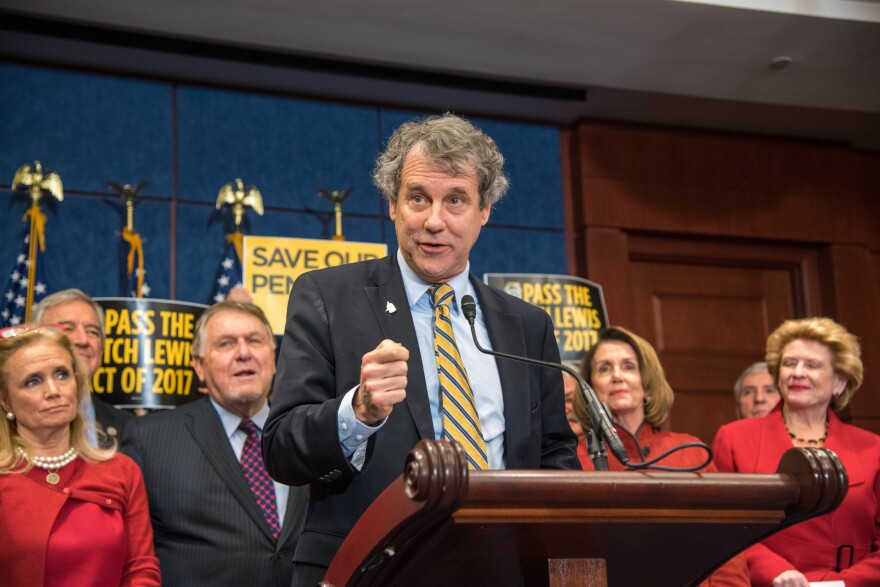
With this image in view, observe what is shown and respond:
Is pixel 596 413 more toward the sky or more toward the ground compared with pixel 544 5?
more toward the ground

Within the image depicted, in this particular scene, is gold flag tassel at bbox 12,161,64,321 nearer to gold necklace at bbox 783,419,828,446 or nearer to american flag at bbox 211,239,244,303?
american flag at bbox 211,239,244,303

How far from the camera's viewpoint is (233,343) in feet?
11.4

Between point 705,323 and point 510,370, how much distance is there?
450 centimetres

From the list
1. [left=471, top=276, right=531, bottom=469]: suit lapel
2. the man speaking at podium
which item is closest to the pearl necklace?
the man speaking at podium

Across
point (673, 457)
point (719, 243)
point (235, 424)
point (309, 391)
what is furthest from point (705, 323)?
point (309, 391)

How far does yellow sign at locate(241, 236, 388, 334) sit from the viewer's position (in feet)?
15.5

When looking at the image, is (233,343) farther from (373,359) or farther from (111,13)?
(373,359)

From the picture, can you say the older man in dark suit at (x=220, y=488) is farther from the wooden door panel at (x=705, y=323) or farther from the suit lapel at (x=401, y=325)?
the wooden door panel at (x=705, y=323)

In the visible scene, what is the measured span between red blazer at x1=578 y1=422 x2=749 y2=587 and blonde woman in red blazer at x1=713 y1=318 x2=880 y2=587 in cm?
13

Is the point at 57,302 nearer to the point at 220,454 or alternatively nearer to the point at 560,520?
the point at 220,454

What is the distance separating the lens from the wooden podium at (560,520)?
1.06 meters

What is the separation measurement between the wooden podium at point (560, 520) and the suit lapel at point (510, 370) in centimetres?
29

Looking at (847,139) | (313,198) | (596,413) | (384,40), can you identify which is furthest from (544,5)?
(596,413)

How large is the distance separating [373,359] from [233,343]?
234 cm
